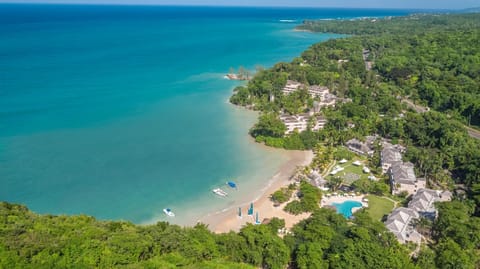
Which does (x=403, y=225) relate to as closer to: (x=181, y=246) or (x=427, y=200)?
(x=427, y=200)

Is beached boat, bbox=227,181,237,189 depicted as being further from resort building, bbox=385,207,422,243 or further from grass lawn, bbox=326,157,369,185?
resort building, bbox=385,207,422,243

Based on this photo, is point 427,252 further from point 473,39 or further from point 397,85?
point 473,39

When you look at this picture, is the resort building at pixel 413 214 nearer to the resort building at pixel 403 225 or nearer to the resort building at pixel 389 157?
the resort building at pixel 403 225

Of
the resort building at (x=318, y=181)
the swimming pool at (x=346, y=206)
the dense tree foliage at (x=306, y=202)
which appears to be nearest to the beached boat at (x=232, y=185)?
the dense tree foliage at (x=306, y=202)

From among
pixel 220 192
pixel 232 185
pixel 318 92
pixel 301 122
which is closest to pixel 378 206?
pixel 232 185

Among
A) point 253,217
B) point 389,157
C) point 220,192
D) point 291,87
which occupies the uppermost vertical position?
point 291,87

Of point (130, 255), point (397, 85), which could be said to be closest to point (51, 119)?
point (130, 255)

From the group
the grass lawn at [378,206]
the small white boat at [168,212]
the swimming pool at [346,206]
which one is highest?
the small white boat at [168,212]

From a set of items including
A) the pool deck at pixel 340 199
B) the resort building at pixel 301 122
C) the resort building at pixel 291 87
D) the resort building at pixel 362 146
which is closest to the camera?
the pool deck at pixel 340 199
